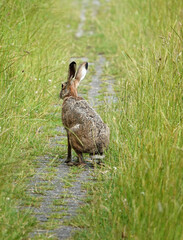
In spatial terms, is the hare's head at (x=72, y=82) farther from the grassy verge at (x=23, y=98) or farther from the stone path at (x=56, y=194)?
the stone path at (x=56, y=194)

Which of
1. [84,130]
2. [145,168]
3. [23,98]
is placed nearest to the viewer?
[145,168]

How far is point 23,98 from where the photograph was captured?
675 cm

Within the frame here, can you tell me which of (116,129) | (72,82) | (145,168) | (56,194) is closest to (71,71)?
(72,82)

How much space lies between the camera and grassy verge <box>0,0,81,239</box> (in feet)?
13.8

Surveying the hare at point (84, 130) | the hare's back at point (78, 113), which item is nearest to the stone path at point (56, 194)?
the hare at point (84, 130)

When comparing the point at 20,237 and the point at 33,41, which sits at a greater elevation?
the point at 33,41

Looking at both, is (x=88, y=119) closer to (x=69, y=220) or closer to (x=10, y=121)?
(x=10, y=121)

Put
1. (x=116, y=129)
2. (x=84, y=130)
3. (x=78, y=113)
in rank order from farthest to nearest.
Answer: (x=78, y=113) < (x=84, y=130) < (x=116, y=129)

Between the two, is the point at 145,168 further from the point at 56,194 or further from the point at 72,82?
the point at 72,82

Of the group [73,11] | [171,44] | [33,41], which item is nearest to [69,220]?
[171,44]

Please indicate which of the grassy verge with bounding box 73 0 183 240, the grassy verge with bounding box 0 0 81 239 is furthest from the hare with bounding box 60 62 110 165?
the grassy verge with bounding box 0 0 81 239

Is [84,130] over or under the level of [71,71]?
under

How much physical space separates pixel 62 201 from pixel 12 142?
0.99 m

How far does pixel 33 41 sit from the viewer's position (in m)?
8.66
